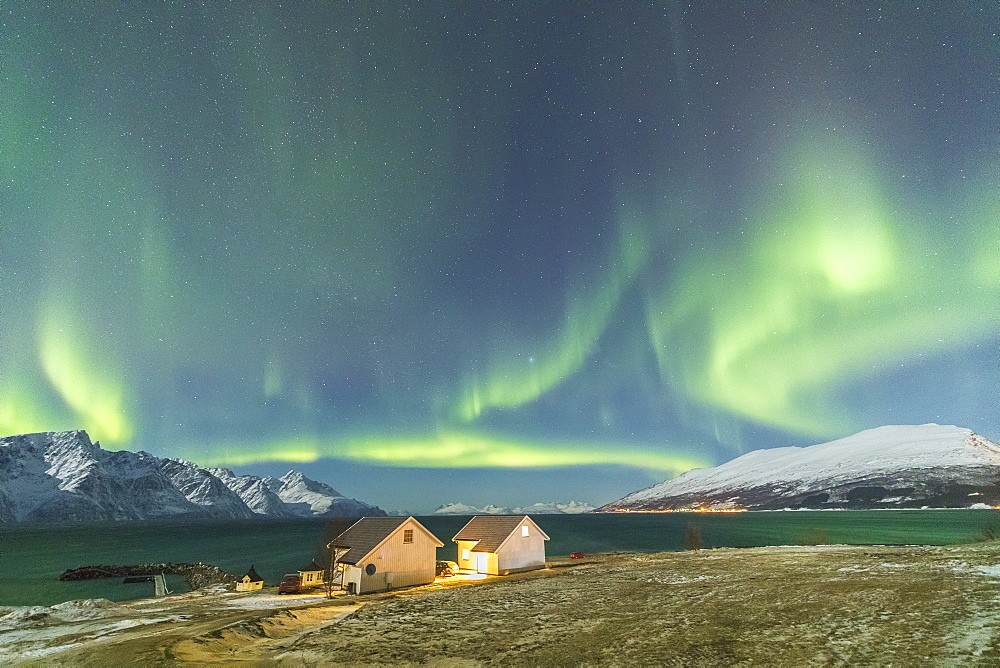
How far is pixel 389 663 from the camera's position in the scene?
933 inches

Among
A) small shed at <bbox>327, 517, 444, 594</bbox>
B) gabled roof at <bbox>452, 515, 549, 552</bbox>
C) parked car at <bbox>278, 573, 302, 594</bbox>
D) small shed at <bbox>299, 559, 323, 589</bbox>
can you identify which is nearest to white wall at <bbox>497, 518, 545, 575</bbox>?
gabled roof at <bbox>452, 515, 549, 552</bbox>

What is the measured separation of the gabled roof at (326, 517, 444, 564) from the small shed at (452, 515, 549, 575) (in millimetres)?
8181


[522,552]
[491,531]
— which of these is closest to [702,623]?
[522,552]

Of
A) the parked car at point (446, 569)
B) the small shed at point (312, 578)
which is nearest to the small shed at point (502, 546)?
the parked car at point (446, 569)

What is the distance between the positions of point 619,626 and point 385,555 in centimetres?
2476

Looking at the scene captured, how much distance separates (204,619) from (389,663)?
19.7m

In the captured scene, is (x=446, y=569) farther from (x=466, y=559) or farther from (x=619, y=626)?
(x=619, y=626)

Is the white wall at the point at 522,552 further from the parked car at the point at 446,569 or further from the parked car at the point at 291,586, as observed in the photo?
the parked car at the point at 291,586

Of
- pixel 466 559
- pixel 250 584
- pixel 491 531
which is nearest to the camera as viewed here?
pixel 250 584

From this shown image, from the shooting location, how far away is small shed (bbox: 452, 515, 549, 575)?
5434cm

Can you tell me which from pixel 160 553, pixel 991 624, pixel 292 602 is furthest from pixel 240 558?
pixel 991 624

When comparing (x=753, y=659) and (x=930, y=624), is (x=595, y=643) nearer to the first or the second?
(x=753, y=659)

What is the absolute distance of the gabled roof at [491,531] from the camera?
180ft

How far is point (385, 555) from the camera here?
45719 mm
